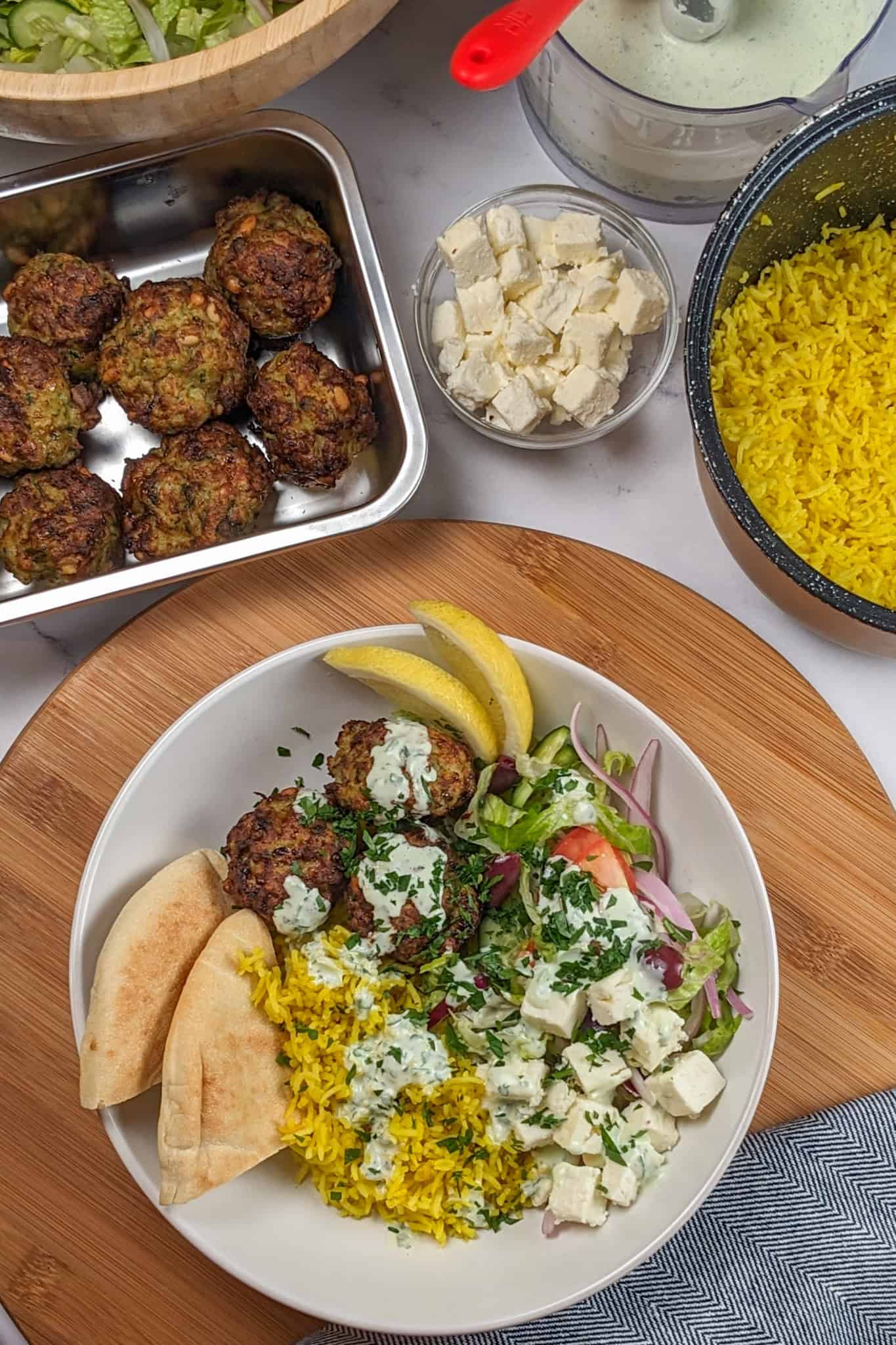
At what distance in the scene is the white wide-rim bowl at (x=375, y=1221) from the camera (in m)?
1.79

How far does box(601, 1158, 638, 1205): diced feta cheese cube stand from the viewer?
1793mm

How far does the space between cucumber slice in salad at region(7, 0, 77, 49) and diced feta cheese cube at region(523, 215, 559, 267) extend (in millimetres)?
778

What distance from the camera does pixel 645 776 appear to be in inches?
76.3

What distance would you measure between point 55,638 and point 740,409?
3.96 feet

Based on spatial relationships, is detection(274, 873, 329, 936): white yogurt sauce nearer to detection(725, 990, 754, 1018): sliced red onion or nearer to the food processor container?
detection(725, 990, 754, 1018): sliced red onion

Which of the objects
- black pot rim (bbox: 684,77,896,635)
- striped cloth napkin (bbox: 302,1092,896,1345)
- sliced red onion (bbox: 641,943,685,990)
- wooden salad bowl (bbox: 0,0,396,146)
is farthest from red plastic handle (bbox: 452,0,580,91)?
striped cloth napkin (bbox: 302,1092,896,1345)

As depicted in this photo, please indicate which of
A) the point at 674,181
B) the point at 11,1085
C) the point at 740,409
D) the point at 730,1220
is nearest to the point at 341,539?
the point at 740,409

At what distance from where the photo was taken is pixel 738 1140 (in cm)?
176

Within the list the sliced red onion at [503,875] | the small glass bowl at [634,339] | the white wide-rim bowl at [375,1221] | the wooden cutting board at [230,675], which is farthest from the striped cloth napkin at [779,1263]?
the small glass bowl at [634,339]

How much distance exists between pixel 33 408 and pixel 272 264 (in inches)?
17.7

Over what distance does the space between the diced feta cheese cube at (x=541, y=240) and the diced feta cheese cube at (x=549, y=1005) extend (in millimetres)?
1151

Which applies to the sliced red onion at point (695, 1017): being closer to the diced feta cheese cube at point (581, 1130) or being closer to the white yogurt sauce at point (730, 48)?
the diced feta cheese cube at point (581, 1130)

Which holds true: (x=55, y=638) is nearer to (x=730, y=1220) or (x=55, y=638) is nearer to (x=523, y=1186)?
(x=523, y=1186)

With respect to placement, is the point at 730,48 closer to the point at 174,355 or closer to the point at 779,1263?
the point at 174,355
